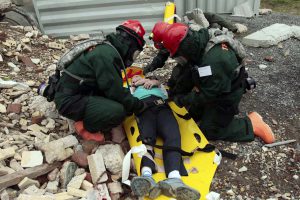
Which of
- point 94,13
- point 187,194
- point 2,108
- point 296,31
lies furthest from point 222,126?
point 94,13

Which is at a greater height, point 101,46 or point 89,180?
point 101,46

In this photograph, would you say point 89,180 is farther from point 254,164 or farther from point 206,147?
point 254,164

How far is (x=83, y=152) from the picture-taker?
11.8ft

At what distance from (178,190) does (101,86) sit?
3.93 ft

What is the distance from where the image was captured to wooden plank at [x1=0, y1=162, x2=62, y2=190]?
3154mm

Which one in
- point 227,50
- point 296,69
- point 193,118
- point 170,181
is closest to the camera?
point 170,181

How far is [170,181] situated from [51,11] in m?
4.47

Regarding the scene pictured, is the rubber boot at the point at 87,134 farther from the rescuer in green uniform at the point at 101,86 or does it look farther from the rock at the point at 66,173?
the rock at the point at 66,173

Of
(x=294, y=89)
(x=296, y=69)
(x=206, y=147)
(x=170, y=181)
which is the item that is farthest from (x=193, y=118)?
(x=296, y=69)

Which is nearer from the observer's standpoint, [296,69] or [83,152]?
[83,152]

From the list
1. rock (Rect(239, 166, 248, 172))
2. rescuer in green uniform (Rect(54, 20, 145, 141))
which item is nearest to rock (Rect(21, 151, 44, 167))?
rescuer in green uniform (Rect(54, 20, 145, 141))

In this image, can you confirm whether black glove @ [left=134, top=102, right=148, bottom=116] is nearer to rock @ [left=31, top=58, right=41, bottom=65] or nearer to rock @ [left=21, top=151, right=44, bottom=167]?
rock @ [left=21, top=151, right=44, bottom=167]

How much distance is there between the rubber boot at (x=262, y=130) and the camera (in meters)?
3.92

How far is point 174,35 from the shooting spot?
3.48 meters
